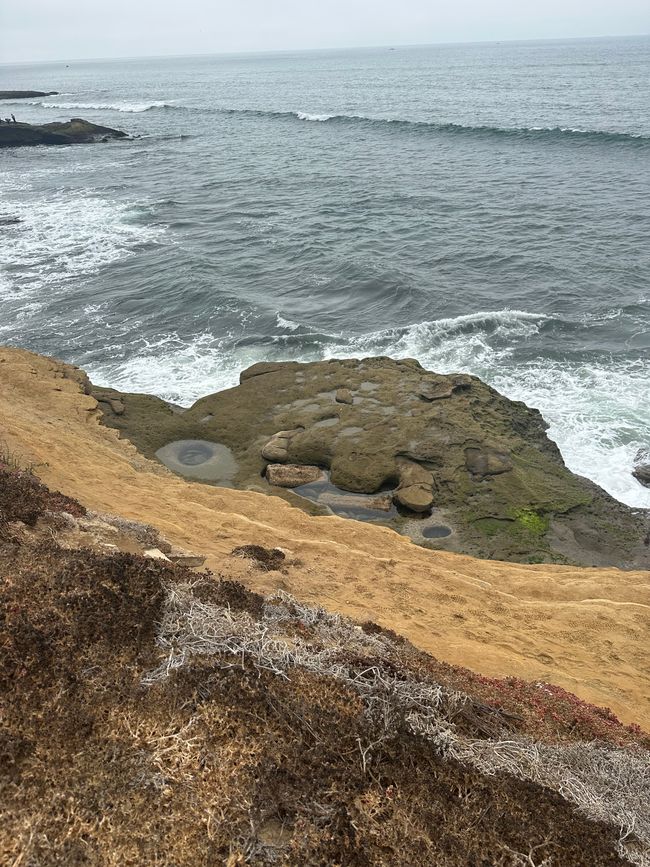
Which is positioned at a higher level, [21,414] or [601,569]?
[21,414]

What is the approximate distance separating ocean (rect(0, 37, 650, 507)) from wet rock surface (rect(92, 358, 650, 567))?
129 cm

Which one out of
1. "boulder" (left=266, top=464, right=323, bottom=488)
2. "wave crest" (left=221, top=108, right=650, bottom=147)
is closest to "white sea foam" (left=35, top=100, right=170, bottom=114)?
"wave crest" (left=221, top=108, right=650, bottom=147)

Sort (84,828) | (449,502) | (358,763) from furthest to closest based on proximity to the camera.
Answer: (449,502) < (358,763) < (84,828)

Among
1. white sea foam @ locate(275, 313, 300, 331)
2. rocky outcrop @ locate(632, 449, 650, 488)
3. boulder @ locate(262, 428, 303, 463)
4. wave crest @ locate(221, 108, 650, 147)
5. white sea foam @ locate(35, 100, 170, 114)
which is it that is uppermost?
white sea foam @ locate(35, 100, 170, 114)

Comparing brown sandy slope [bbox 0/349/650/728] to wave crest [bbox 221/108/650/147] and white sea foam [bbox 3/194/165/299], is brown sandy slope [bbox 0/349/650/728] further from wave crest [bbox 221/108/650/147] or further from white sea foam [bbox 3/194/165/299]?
wave crest [bbox 221/108/650/147]

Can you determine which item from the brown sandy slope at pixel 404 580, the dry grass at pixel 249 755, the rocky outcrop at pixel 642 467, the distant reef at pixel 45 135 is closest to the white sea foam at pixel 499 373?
the rocky outcrop at pixel 642 467

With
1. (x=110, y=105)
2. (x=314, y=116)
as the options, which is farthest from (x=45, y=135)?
(x=110, y=105)

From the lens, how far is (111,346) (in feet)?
65.9

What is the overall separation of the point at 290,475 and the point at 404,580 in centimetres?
490

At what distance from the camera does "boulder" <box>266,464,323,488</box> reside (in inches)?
527

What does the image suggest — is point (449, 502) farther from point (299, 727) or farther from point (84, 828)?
point (84, 828)

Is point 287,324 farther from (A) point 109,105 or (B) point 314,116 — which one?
(A) point 109,105

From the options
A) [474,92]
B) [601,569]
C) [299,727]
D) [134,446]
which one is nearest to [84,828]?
[299,727]

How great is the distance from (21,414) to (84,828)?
1118 cm
